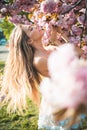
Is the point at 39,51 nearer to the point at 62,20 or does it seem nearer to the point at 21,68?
the point at 21,68

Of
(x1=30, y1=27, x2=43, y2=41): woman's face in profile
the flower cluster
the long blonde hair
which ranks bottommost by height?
the long blonde hair

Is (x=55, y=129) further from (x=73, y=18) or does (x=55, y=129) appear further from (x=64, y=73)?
(x=64, y=73)

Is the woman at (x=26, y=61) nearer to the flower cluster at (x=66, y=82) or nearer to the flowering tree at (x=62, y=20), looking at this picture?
the flowering tree at (x=62, y=20)

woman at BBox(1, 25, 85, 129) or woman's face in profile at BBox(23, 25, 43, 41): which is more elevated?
woman's face in profile at BBox(23, 25, 43, 41)

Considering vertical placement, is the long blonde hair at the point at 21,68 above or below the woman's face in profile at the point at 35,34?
below

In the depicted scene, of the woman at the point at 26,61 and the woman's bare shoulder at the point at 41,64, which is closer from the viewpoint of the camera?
the woman's bare shoulder at the point at 41,64

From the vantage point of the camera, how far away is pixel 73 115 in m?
0.47

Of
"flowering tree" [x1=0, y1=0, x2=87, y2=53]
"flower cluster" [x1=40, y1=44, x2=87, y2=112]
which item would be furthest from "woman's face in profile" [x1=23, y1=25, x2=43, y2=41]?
"flower cluster" [x1=40, y1=44, x2=87, y2=112]

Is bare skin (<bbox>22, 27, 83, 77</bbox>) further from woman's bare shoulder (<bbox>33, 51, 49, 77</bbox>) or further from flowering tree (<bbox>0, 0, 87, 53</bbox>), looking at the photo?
flowering tree (<bbox>0, 0, 87, 53</bbox>)

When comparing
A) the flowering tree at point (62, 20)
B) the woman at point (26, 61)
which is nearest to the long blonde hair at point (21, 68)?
the woman at point (26, 61)

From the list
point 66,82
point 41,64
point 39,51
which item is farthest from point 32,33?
point 66,82

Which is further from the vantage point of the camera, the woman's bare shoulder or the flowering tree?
the flowering tree

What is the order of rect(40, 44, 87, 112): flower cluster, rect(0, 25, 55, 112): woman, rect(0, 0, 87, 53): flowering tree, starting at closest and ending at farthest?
rect(40, 44, 87, 112): flower cluster, rect(0, 25, 55, 112): woman, rect(0, 0, 87, 53): flowering tree

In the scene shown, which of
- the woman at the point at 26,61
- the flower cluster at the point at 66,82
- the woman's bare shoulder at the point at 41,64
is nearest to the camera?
the flower cluster at the point at 66,82
